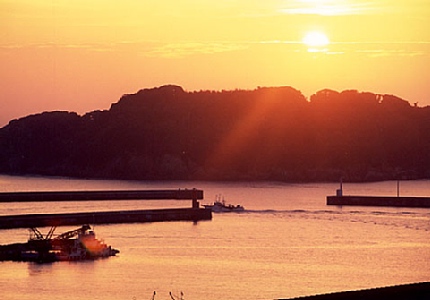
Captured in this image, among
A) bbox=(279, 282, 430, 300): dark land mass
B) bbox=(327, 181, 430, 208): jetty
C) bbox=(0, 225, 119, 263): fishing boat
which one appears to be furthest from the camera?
bbox=(327, 181, 430, 208): jetty

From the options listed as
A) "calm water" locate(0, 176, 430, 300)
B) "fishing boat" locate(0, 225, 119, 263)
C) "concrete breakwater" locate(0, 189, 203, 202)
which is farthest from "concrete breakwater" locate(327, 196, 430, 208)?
"fishing boat" locate(0, 225, 119, 263)

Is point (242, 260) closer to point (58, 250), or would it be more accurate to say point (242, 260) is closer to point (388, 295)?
point (58, 250)

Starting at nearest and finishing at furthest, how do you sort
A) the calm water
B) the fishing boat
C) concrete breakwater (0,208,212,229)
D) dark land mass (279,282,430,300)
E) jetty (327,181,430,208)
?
dark land mass (279,282,430,300) < the calm water < the fishing boat < concrete breakwater (0,208,212,229) < jetty (327,181,430,208)

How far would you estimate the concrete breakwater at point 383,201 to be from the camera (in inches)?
4034

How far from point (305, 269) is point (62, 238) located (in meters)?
14.4

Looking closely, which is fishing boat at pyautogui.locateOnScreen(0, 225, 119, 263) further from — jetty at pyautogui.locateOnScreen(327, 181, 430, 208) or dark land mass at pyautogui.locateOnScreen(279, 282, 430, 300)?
jetty at pyautogui.locateOnScreen(327, 181, 430, 208)

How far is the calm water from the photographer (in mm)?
44531

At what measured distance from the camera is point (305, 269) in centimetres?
5038

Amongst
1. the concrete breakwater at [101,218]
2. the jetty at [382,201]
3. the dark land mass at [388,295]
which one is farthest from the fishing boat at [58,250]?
the jetty at [382,201]

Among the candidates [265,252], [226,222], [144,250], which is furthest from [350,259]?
[226,222]

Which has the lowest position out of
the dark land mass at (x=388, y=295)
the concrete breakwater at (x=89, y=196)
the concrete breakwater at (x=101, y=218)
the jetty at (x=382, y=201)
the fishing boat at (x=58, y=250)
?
the dark land mass at (x=388, y=295)

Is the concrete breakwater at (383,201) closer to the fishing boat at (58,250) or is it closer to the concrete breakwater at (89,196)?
the concrete breakwater at (89,196)

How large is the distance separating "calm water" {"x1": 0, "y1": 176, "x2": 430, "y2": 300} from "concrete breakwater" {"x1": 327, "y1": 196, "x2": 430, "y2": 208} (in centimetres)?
1422

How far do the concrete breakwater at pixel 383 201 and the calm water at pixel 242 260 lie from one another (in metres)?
14.2
